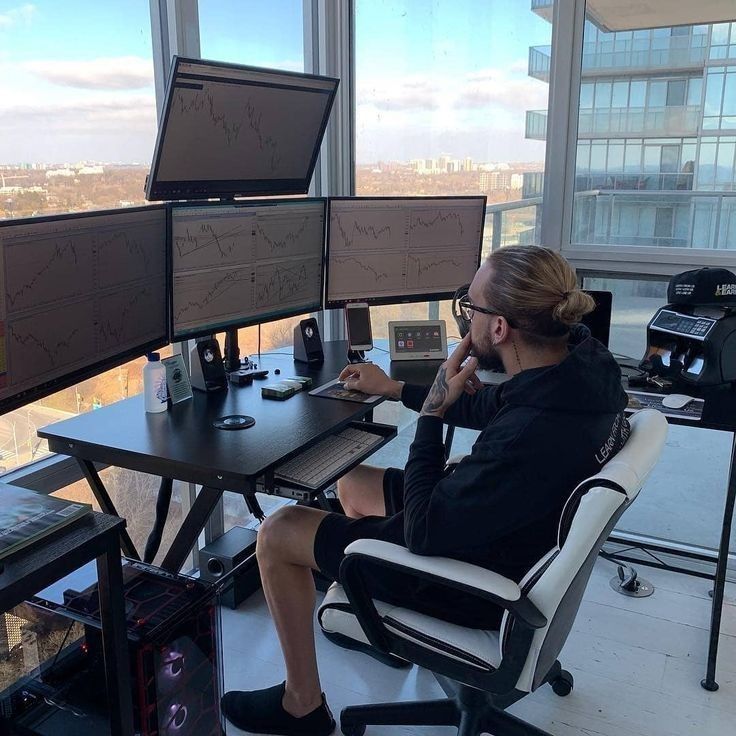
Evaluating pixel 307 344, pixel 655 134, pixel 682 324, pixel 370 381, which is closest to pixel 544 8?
pixel 655 134

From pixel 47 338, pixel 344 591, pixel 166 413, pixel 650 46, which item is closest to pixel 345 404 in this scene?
pixel 166 413

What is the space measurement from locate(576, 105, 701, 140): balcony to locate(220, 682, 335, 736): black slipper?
2197 millimetres

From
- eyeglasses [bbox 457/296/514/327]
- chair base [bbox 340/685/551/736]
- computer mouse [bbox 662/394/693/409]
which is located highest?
eyeglasses [bbox 457/296/514/327]

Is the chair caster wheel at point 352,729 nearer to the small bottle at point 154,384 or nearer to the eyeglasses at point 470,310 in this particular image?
the small bottle at point 154,384

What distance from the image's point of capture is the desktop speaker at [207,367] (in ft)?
7.11

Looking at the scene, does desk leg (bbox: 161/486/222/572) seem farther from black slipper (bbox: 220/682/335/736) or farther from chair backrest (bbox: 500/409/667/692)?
chair backrest (bbox: 500/409/667/692)

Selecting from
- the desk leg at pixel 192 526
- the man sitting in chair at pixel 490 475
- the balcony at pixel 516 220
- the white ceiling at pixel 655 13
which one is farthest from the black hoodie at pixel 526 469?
the white ceiling at pixel 655 13

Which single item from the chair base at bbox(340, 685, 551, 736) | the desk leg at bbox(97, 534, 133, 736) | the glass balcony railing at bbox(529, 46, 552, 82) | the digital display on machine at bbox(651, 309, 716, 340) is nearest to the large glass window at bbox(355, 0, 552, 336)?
the glass balcony railing at bbox(529, 46, 552, 82)

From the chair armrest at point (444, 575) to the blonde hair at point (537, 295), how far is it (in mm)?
499

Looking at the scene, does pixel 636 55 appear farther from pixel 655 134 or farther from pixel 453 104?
pixel 453 104

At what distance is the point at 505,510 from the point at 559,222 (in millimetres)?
1808

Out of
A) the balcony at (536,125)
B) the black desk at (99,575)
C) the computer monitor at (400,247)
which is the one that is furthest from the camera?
the balcony at (536,125)

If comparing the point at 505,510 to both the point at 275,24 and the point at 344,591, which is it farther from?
the point at 275,24

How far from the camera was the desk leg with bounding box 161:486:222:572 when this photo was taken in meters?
1.76
